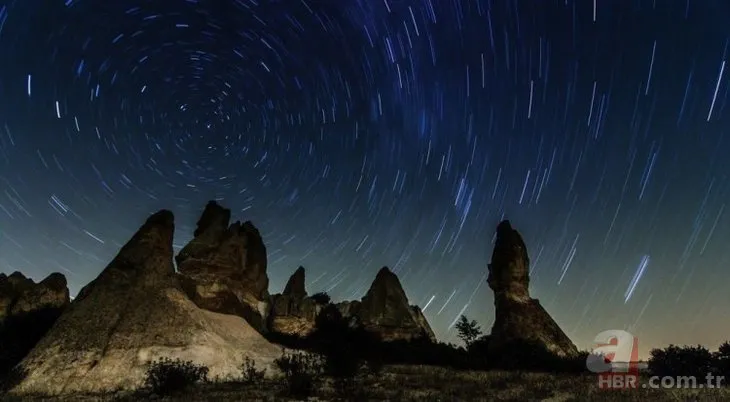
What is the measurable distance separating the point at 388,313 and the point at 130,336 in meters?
37.8

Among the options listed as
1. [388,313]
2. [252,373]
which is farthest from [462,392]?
[388,313]

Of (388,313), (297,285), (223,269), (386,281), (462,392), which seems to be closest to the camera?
(462,392)

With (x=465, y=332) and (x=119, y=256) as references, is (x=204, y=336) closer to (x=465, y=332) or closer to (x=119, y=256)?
(x=119, y=256)

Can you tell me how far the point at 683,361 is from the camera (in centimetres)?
2620

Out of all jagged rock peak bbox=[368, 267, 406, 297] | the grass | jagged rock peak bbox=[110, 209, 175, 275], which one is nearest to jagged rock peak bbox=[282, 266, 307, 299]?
jagged rock peak bbox=[368, 267, 406, 297]

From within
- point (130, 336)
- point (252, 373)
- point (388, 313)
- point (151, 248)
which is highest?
point (151, 248)

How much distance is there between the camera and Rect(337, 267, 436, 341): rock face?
58.3 metres

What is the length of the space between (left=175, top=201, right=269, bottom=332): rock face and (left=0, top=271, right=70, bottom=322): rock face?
23.1 metres

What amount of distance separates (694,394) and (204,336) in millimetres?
27903

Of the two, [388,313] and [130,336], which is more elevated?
[388,313]

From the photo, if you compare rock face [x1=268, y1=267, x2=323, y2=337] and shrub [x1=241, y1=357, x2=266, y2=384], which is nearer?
shrub [x1=241, y1=357, x2=266, y2=384]

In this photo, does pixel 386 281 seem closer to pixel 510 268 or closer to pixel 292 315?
pixel 292 315

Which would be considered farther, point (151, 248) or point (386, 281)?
point (386, 281)

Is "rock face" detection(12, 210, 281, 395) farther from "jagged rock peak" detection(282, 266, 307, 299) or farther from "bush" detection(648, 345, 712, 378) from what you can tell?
"jagged rock peak" detection(282, 266, 307, 299)
